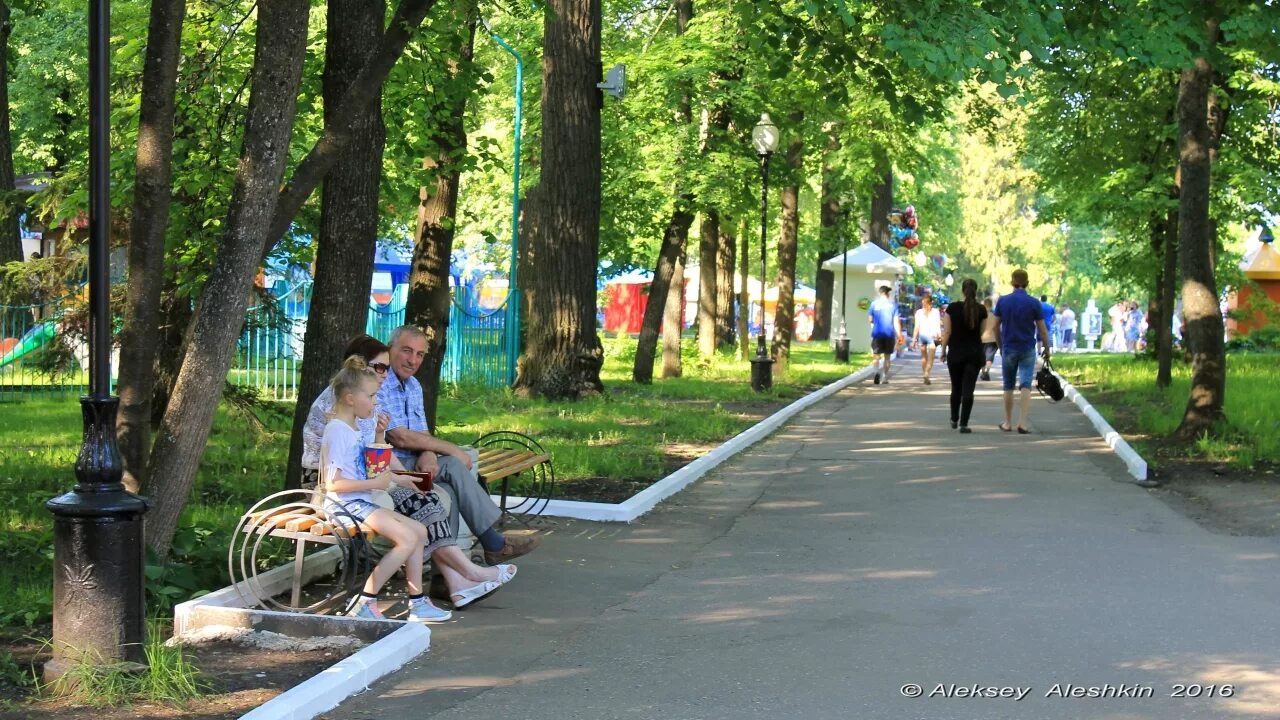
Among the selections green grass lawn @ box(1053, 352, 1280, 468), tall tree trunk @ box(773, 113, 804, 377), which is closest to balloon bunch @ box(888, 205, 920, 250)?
green grass lawn @ box(1053, 352, 1280, 468)

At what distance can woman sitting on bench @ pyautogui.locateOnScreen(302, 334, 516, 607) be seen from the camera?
26.6ft

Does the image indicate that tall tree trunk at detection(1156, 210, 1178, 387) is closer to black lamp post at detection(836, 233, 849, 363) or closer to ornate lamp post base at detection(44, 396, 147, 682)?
black lamp post at detection(836, 233, 849, 363)

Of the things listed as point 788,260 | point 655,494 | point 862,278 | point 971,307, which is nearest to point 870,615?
point 655,494

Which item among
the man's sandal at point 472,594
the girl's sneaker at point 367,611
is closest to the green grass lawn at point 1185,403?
the man's sandal at point 472,594

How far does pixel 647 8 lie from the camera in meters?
32.3

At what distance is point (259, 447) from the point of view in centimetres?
1512

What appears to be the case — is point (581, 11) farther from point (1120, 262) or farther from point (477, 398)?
point (1120, 262)

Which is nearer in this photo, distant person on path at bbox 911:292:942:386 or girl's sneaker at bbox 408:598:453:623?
girl's sneaker at bbox 408:598:453:623

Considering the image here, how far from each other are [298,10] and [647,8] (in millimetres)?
24355

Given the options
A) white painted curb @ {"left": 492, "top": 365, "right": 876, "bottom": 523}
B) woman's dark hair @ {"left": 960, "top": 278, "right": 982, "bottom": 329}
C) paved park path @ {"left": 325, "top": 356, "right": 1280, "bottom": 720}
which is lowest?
paved park path @ {"left": 325, "top": 356, "right": 1280, "bottom": 720}

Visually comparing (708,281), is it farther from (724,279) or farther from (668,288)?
(668,288)

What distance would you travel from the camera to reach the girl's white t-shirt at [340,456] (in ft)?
25.1

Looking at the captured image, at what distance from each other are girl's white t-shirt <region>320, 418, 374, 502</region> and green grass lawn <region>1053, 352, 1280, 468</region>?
9.86 meters

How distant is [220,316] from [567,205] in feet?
39.4
